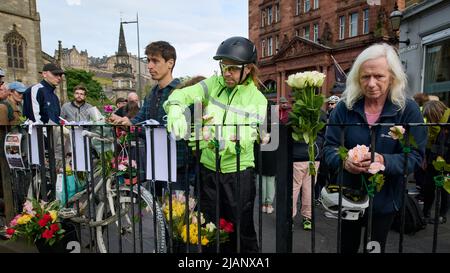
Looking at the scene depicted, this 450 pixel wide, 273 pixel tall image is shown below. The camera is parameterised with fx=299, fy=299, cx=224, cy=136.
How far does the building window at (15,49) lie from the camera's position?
36.1 m

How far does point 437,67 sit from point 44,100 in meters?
10.6

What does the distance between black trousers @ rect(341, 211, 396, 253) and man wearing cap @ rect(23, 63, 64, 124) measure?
172 inches

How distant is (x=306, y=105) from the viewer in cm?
168

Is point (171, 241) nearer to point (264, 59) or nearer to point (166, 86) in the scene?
point (166, 86)

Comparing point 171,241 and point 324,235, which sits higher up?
point 171,241

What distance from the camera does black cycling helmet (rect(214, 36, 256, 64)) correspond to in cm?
221

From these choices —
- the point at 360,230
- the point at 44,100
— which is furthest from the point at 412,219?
the point at 44,100

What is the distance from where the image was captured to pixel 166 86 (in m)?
2.89

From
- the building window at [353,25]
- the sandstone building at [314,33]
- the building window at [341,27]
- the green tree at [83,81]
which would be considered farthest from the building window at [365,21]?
the green tree at [83,81]

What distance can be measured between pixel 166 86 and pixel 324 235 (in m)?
2.74

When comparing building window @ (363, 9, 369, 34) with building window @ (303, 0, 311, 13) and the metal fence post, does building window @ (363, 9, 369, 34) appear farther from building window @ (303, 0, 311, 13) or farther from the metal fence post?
the metal fence post

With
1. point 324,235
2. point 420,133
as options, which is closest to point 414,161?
point 420,133

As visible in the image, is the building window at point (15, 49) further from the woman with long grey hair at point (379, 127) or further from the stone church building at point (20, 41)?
the woman with long grey hair at point (379, 127)

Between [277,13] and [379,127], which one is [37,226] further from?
[277,13]
